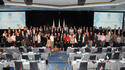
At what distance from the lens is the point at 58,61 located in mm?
10969

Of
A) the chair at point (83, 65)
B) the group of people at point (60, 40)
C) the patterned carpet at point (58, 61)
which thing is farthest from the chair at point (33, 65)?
the group of people at point (60, 40)

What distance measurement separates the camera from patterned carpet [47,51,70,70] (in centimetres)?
974

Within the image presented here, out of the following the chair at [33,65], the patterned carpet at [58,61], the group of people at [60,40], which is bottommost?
the patterned carpet at [58,61]

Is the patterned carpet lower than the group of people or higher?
lower

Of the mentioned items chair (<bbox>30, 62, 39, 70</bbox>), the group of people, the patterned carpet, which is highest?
chair (<bbox>30, 62, 39, 70</bbox>)

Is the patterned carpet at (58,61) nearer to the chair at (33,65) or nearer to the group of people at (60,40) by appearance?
the group of people at (60,40)

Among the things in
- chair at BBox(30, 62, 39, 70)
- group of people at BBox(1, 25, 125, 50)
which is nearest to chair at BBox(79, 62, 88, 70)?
chair at BBox(30, 62, 39, 70)

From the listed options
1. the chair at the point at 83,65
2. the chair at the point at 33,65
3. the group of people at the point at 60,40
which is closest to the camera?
the chair at the point at 83,65

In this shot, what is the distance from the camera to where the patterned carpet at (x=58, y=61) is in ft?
32.0

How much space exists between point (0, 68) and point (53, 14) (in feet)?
32.7

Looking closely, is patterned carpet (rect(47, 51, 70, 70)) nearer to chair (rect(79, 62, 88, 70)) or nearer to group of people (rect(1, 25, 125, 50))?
group of people (rect(1, 25, 125, 50))

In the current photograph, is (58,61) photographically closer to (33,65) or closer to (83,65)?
(33,65)

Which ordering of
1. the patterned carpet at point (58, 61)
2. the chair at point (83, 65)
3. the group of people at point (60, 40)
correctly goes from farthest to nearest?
the group of people at point (60, 40) < the patterned carpet at point (58, 61) < the chair at point (83, 65)

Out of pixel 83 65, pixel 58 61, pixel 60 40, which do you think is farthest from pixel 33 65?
pixel 60 40
